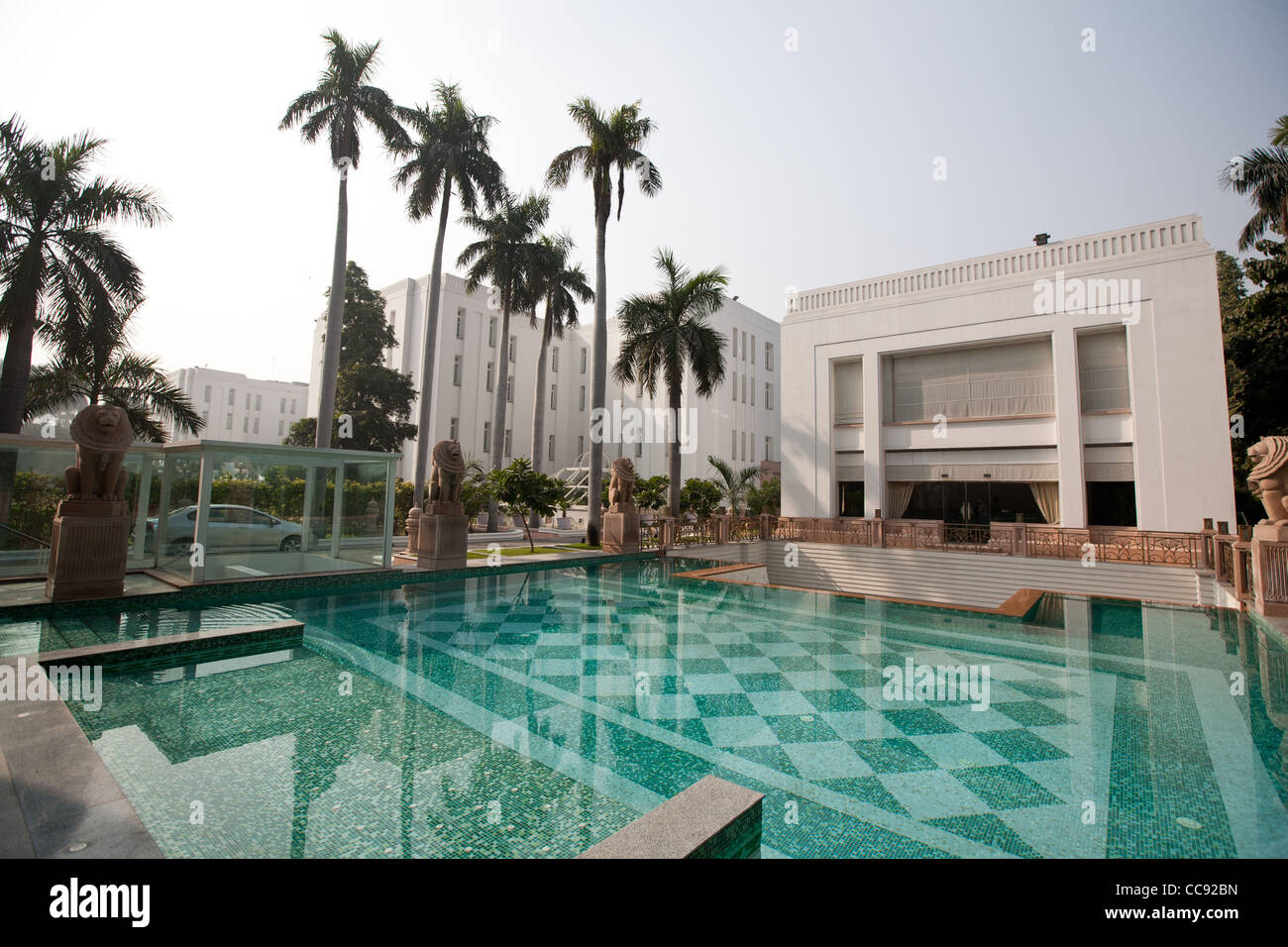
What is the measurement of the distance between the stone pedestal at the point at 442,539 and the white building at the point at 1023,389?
1470 centimetres

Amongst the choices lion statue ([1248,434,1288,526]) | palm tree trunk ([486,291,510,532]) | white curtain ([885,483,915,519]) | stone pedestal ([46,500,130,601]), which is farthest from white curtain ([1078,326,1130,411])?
stone pedestal ([46,500,130,601])

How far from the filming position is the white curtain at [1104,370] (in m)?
18.4

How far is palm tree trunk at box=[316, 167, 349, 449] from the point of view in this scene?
16672 millimetres

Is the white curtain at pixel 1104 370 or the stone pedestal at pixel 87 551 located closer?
the stone pedestal at pixel 87 551

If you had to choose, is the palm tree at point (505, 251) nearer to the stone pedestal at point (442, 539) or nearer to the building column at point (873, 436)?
the stone pedestal at point (442, 539)

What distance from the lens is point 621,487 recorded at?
17.4 m

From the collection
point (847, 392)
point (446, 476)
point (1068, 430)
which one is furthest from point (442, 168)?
point (1068, 430)

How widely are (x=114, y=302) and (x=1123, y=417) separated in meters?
29.8

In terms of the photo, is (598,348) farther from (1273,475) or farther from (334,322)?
(1273,475)

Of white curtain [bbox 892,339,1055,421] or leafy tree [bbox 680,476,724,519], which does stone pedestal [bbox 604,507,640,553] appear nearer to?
leafy tree [bbox 680,476,724,519]

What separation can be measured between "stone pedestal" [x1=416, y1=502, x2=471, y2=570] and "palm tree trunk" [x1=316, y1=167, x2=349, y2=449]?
20.0 ft

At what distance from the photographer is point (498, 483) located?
17.1 meters

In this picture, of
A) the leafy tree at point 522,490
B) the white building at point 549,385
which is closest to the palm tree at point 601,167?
the leafy tree at point 522,490
